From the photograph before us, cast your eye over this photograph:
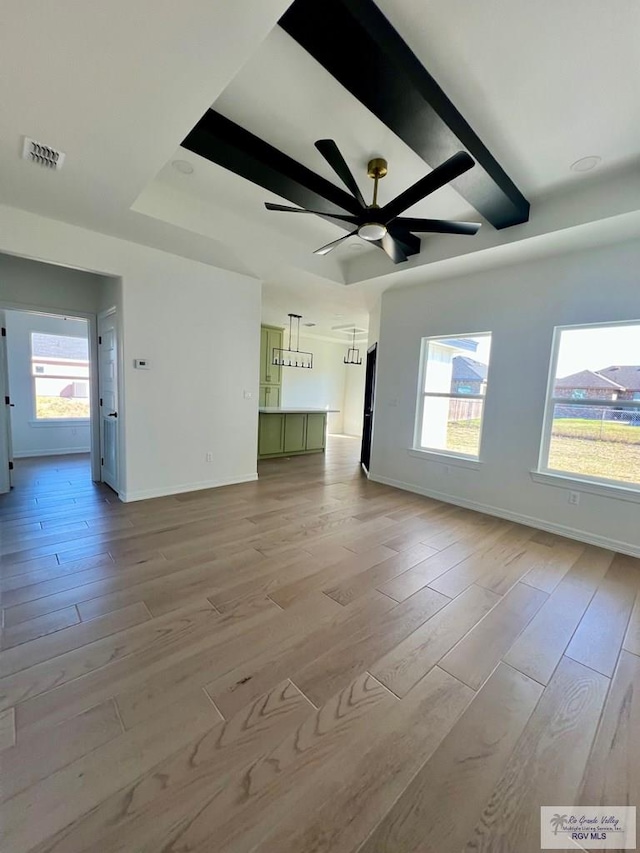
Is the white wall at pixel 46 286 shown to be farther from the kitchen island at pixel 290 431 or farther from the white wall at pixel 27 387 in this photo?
the kitchen island at pixel 290 431

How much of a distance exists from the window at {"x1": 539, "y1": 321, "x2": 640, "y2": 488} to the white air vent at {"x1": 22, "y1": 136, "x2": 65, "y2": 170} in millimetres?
4386

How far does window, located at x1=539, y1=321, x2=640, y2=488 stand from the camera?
317 centimetres

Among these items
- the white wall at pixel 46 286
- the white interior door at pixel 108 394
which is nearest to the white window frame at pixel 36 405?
the white interior door at pixel 108 394

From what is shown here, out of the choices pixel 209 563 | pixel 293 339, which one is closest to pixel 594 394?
pixel 209 563

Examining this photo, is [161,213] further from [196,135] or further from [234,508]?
[234,508]

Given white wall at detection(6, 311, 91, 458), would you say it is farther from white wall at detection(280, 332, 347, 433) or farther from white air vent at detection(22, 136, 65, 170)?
white wall at detection(280, 332, 347, 433)

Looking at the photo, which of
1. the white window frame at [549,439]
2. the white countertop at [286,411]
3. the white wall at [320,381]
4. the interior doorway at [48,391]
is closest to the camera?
the white window frame at [549,439]

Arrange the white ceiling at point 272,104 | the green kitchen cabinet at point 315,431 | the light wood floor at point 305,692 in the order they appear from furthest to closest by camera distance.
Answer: the green kitchen cabinet at point 315,431, the white ceiling at point 272,104, the light wood floor at point 305,692

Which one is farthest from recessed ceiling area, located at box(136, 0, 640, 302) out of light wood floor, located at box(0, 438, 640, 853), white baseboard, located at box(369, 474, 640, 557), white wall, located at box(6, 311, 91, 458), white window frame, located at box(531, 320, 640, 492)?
white wall, located at box(6, 311, 91, 458)

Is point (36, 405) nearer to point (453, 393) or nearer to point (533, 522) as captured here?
point (453, 393)

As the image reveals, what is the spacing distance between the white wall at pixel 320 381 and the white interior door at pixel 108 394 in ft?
16.1

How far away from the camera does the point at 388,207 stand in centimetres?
249

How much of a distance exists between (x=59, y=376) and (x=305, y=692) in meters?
6.68

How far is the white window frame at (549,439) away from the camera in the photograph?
10.4 feet
